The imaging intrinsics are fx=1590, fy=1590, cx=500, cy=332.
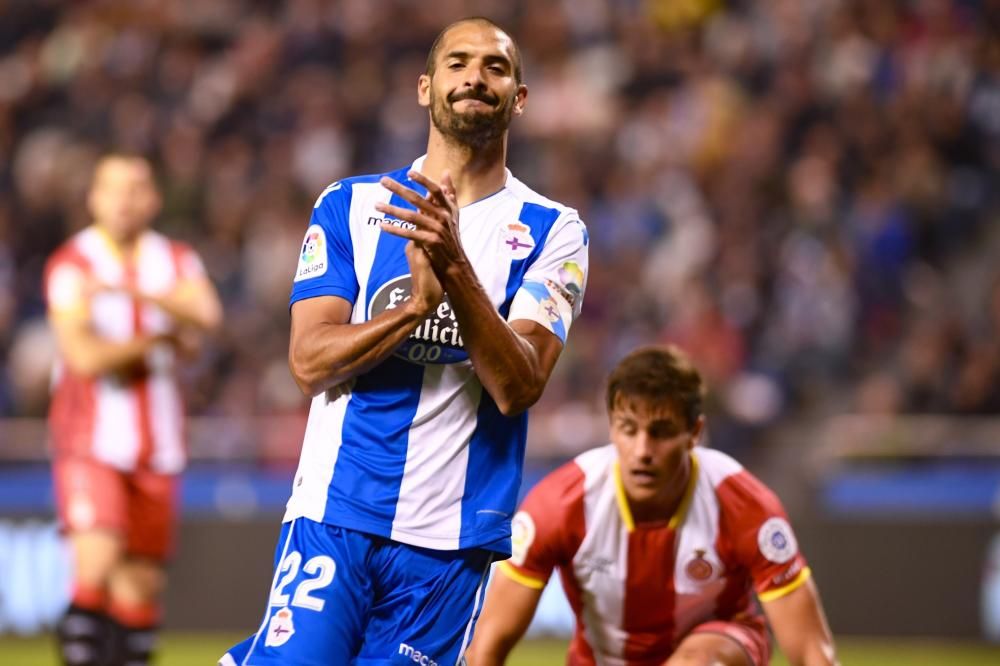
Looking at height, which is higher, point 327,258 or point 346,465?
point 327,258

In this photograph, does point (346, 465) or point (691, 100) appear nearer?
point (346, 465)

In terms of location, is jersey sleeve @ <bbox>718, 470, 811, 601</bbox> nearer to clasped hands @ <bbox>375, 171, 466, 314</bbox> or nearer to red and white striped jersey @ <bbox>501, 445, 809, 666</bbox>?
red and white striped jersey @ <bbox>501, 445, 809, 666</bbox>

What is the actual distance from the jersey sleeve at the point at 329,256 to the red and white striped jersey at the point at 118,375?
10.7ft

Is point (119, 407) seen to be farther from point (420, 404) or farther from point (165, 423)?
point (420, 404)

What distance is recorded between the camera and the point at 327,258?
4238mm

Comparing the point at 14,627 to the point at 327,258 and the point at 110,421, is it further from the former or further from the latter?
the point at 327,258

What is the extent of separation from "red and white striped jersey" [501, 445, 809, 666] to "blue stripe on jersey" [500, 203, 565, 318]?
1386mm

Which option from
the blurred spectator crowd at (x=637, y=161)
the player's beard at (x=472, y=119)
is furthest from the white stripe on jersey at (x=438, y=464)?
the blurred spectator crowd at (x=637, y=161)

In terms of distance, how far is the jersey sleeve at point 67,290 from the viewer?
289 inches

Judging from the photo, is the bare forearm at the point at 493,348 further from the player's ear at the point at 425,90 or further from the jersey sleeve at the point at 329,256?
the player's ear at the point at 425,90

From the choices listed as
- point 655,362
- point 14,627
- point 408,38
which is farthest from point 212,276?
point 655,362

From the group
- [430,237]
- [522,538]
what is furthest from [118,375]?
[430,237]

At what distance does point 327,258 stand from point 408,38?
36.5 feet

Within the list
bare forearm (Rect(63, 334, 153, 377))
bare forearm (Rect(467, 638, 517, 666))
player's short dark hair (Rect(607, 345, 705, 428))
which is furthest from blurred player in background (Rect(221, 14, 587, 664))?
bare forearm (Rect(63, 334, 153, 377))
